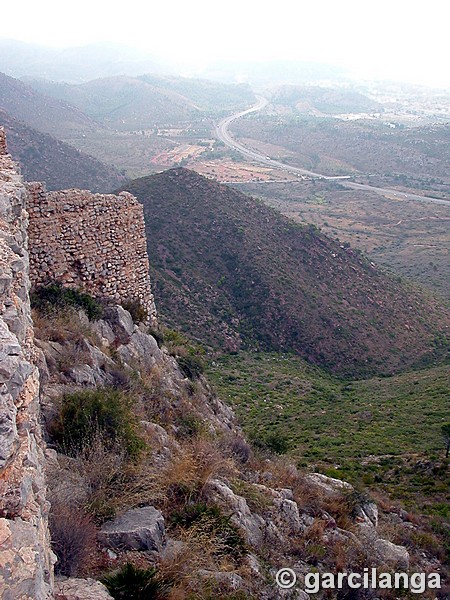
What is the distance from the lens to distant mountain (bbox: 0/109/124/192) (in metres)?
63.8

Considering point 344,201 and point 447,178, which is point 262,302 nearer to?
point 344,201

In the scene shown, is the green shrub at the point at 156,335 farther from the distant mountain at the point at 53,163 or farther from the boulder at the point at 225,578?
the distant mountain at the point at 53,163

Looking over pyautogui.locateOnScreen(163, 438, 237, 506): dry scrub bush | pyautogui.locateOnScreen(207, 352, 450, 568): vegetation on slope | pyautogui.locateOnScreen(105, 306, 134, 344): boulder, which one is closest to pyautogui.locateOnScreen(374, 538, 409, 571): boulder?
pyautogui.locateOnScreen(207, 352, 450, 568): vegetation on slope

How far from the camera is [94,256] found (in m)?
12.2

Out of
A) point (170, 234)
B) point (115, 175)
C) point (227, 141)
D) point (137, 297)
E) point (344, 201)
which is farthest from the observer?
point (227, 141)

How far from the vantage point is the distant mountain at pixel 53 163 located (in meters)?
63.8

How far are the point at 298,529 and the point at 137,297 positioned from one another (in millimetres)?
7689

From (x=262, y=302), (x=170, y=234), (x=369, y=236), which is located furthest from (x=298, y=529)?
(x=369, y=236)

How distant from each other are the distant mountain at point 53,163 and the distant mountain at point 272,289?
93.0 feet

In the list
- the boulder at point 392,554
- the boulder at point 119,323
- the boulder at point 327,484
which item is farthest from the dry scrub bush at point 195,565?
the boulder at point 119,323

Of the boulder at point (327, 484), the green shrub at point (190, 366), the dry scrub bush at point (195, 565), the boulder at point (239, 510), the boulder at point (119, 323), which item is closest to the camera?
the dry scrub bush at point (195, 565)

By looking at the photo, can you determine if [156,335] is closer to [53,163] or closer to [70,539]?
[70,539]

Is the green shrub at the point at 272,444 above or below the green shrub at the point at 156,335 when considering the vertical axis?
below

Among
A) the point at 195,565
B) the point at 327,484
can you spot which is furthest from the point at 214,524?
the point at 327,484
